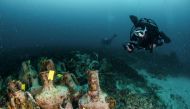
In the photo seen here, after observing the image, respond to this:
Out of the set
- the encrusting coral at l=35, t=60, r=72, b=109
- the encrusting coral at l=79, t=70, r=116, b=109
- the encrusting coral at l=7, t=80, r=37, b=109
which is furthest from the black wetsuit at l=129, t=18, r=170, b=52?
the encrusting coral at l=7, t=80, r=37, b=109

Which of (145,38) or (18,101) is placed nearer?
(18,101)

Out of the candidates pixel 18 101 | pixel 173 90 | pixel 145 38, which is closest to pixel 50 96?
pixel 18 101

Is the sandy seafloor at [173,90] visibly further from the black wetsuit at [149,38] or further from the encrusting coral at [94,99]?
the encrusting coral at [94,99]

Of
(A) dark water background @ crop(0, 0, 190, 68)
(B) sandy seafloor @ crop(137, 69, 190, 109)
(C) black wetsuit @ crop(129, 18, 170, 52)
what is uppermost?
(A) dark water background @ crop(0, 0, 190, 68)

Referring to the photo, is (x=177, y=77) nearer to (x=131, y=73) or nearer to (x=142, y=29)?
(x=131, y=73)

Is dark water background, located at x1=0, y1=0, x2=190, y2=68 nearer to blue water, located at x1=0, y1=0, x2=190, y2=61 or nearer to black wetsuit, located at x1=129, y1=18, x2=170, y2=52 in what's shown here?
blue water, located at x1=0, y1=0, x2=190, y2=61

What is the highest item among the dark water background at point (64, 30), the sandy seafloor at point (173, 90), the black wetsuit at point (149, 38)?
the dark water background at point (64, 30)

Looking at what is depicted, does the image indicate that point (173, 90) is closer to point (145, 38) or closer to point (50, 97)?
point (145, 38)

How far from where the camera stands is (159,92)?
32.6 feet

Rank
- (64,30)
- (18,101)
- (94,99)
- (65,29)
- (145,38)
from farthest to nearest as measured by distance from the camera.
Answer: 1. (65,29)
2. (64,30)
3. (145,38)
4. (94,99)
5. (18,101)

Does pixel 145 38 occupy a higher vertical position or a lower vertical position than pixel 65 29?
lower

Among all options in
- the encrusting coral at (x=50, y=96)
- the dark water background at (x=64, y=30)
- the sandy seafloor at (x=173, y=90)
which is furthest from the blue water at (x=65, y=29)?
the encrusting coral at (x=50, y=96)

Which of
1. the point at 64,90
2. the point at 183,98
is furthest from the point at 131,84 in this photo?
the point at 64,90

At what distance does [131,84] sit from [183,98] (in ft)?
6.39
